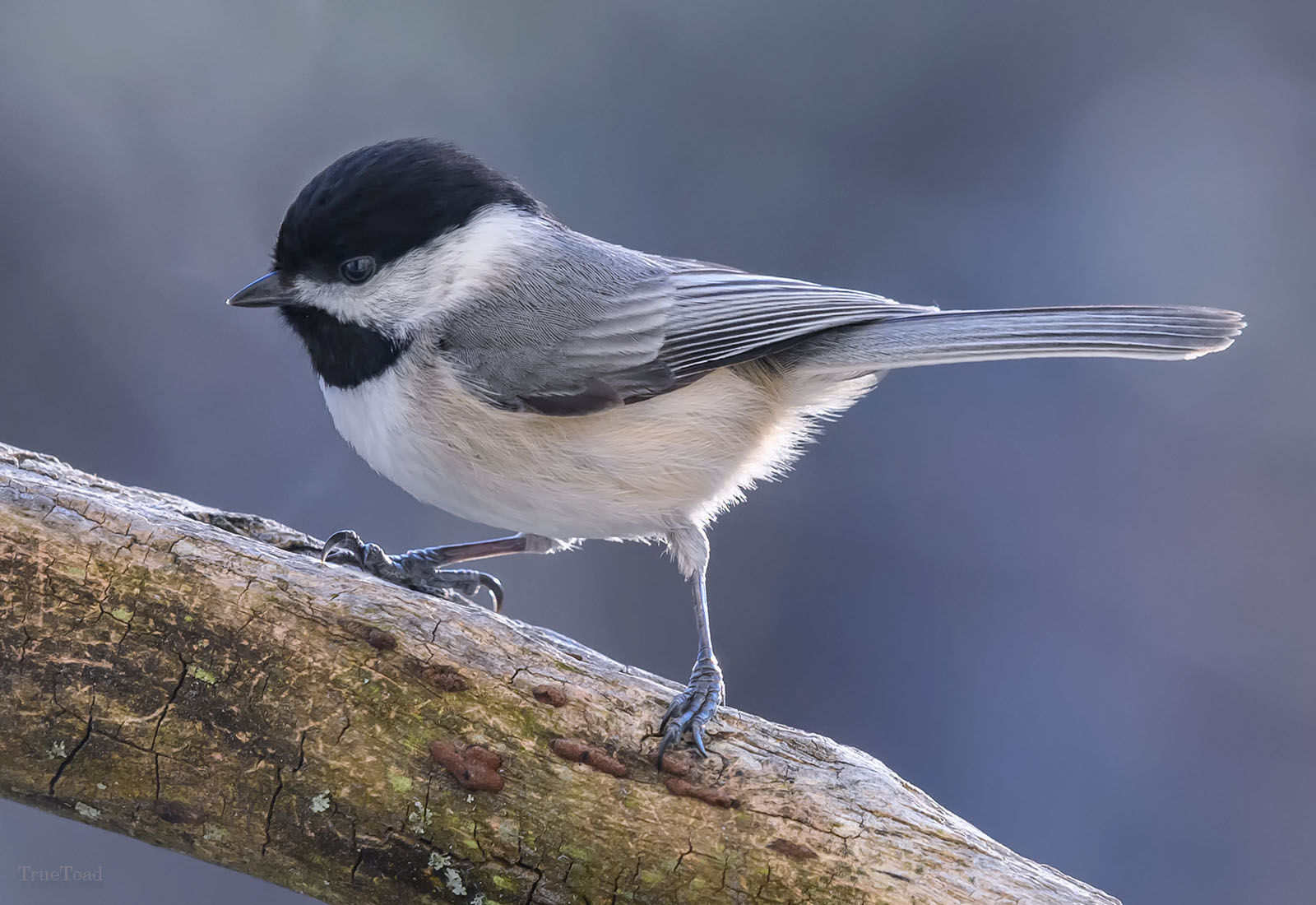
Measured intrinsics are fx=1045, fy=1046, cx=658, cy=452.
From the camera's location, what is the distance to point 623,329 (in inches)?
57.6

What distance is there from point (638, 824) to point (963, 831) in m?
0.35

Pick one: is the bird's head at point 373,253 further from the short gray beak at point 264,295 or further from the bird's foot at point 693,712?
the bird's foot at point 693,712

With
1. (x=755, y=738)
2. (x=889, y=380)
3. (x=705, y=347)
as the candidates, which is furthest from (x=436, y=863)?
(x=889, y=380)

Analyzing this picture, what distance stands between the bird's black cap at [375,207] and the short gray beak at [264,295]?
23 mm

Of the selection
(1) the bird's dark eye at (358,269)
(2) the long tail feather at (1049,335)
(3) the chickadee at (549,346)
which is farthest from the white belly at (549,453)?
(2) the long tail feather at (1049,335)

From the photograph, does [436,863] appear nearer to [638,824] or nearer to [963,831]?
[638,824]

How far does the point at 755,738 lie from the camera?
1.18m

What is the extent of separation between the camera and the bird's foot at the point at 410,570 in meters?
1.47

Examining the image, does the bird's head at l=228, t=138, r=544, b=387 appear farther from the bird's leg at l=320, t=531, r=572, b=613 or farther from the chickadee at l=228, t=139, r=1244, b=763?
the bird's leg at l=320, t=531, r=572, b=613

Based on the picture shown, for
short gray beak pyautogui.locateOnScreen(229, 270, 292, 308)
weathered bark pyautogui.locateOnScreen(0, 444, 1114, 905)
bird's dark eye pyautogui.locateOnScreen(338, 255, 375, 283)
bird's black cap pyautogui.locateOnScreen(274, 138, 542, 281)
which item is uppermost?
bird's black cap pyautogui.locateOnScreen(274, 138, 542, 281)

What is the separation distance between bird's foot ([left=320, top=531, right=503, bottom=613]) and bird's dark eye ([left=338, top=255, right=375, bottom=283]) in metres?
0.35

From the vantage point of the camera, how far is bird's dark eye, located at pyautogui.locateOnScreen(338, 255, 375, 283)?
1.36m

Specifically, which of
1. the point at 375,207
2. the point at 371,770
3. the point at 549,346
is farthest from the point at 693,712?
the point at 375,207

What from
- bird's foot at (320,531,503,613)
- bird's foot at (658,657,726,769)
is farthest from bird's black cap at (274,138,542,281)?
bird's foot at (658,657,726,769)
